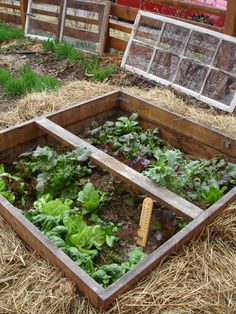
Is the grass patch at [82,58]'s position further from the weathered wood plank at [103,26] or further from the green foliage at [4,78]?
the green foliage at [4,78]

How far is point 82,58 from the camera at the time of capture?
5.39 meters

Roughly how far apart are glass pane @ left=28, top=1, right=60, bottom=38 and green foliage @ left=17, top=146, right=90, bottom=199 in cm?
391

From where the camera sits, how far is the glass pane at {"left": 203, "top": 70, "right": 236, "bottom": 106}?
4062 mm

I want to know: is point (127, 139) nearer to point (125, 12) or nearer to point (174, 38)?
point (174, 38)

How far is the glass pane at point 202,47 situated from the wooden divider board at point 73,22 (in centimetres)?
155

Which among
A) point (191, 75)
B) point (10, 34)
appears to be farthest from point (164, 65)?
point (10, 34)

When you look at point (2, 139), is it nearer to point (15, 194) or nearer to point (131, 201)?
point (15, 194)

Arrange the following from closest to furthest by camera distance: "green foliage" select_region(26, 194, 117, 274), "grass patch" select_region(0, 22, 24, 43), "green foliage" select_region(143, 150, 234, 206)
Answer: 1. "green foliage" select_region(26, 194, 117, 274)
2. "green foliage" select_region(143, 150, 234, 206)
3. "grass patch" select_region(0, 22, 24, 43)

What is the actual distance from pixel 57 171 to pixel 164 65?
252 cm

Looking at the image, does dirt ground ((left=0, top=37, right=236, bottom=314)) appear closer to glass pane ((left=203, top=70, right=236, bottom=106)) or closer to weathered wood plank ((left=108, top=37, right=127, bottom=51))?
glass pane ((left=203, top=70, right=236, bottom=106))

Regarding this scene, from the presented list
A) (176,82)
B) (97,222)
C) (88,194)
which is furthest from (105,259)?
(176,82)

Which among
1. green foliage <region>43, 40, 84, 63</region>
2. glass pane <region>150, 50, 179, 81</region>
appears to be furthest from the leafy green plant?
green foliage <region>43, 40, 84, 63</region>

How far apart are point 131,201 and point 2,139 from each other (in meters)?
1.02

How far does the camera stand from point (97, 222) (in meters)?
2.36
